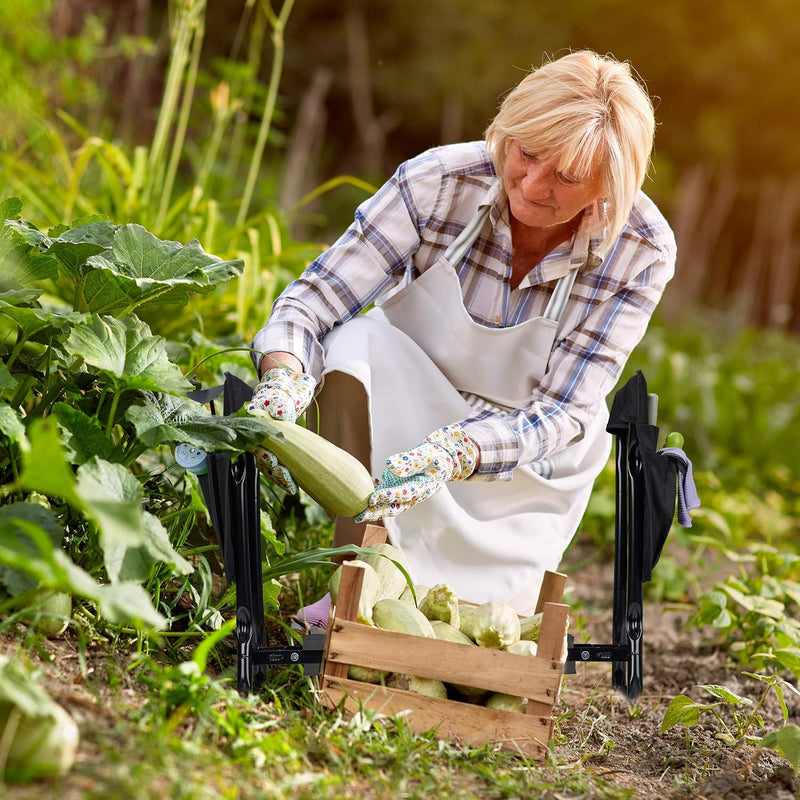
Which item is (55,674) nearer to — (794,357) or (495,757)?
(495,757)

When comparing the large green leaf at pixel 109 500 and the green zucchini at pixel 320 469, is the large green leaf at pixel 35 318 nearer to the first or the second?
the large green leaf at pixel 109 500

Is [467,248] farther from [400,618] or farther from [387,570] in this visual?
[400,618]

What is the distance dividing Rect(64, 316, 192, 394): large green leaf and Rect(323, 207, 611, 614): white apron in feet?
1.55

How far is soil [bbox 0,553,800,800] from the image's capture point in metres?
1.46

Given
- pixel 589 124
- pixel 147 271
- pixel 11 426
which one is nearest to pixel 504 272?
pixel 589 124

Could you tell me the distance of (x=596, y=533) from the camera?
337 centimetres

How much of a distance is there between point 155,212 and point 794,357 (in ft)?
19.7

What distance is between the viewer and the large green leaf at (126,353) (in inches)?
58.2

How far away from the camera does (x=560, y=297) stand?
82.0 inches

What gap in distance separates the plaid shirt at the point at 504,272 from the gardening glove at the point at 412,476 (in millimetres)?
230

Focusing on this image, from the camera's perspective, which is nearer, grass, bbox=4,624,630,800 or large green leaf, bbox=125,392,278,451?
grass, bbox=4,624,630,800

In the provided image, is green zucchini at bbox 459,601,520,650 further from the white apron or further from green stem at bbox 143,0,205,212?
green stem at bbox 143,0,205,212

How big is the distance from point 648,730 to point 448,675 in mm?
595

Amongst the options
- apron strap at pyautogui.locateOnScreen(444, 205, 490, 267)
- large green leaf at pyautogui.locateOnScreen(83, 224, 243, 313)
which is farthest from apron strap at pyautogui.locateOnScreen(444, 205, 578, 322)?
large green leaf at pyautogui.locateOnScreen(83, 224, 243, 313)
